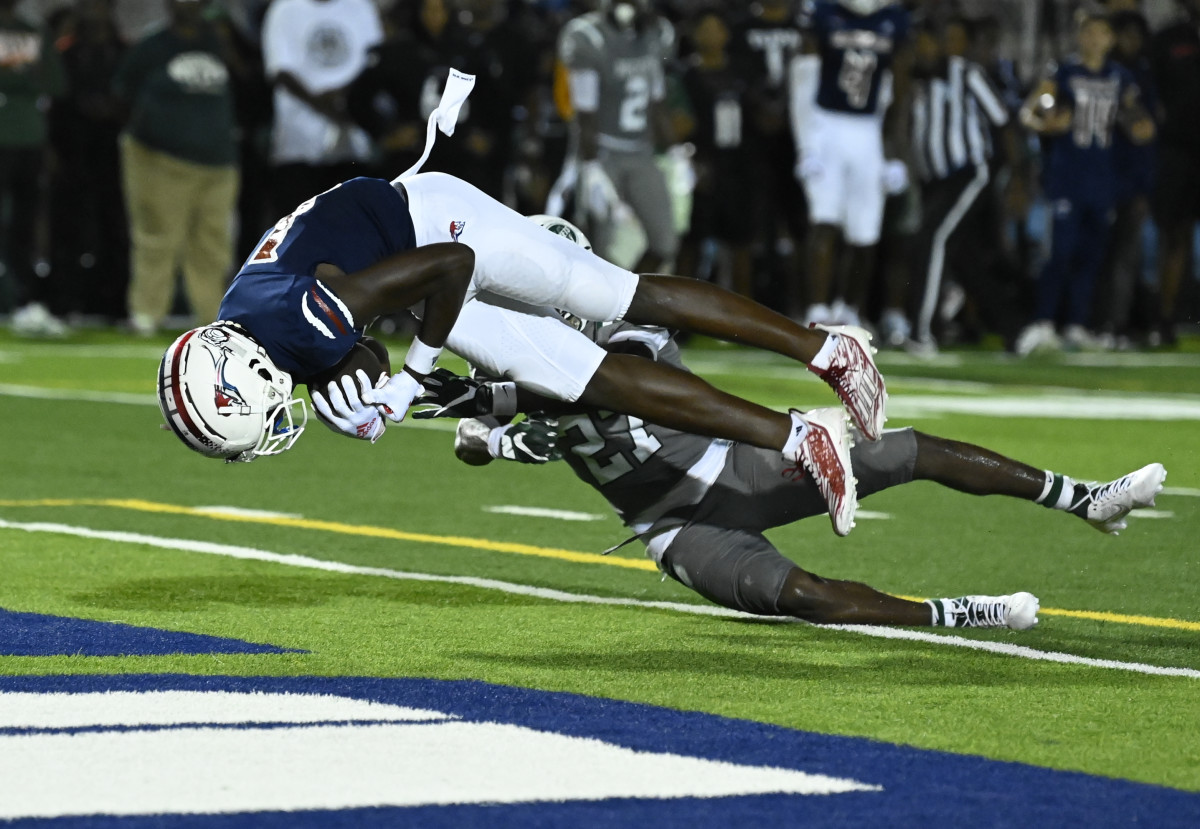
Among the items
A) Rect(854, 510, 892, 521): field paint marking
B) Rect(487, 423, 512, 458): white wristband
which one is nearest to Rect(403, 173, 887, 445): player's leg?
Rect(487, 423, 512, 458): white wristband

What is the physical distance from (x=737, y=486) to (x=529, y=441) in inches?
21.9

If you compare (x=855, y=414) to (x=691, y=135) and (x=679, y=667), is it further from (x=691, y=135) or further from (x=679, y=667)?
(x=691, y=135)

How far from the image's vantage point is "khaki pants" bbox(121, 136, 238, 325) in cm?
1623

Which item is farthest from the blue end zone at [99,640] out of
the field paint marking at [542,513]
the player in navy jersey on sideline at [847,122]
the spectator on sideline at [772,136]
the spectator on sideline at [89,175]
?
the spectator on sideline at [89,175]

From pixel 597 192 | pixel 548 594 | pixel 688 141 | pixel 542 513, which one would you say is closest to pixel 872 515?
pixel 542 513

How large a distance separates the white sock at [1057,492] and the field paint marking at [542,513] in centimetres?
237

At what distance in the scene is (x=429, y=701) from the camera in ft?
15.7

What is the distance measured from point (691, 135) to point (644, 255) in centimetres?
190

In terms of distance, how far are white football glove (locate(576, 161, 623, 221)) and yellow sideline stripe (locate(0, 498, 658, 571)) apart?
6.50 meters

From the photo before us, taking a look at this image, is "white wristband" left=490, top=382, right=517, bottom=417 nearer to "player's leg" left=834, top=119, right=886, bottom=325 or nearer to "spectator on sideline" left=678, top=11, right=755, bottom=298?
"player's leg" left=834, top=119, right=886, bottom=325

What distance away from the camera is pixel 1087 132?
1608cm

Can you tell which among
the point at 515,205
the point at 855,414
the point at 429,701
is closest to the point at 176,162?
the point at 515,205

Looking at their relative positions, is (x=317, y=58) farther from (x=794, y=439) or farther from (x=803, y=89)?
(x=794, y=439)

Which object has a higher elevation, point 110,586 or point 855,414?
point 855,414
